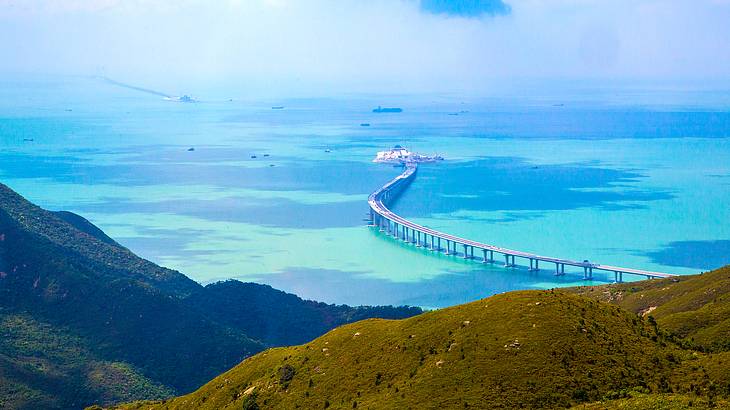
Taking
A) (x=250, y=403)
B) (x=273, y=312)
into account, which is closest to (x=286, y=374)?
(x=250, y=403)

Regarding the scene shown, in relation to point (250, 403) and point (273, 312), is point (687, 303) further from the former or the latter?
point (273, 312)

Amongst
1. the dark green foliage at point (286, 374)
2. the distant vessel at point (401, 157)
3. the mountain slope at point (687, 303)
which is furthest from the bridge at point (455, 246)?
the dark green foliage at point (286, 374)

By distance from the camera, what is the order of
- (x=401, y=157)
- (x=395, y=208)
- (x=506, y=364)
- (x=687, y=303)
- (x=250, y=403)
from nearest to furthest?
(x=506, y=364) < (x=250, y=403) < (x=687, y=303) < (x=395, y=208) < (x=401, y=157)

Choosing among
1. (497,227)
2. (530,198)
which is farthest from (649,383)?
(530,198)

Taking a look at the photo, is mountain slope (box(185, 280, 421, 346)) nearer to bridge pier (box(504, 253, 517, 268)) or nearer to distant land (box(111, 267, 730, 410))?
bridge pier (box(504, 253, 517, 268))

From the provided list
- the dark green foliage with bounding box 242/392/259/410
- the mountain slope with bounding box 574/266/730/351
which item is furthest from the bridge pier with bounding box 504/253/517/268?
the dark green foliage with bounding box 242/392/259/410

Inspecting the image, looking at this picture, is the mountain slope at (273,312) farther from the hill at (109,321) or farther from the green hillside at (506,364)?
the green hillside at (506,364)
